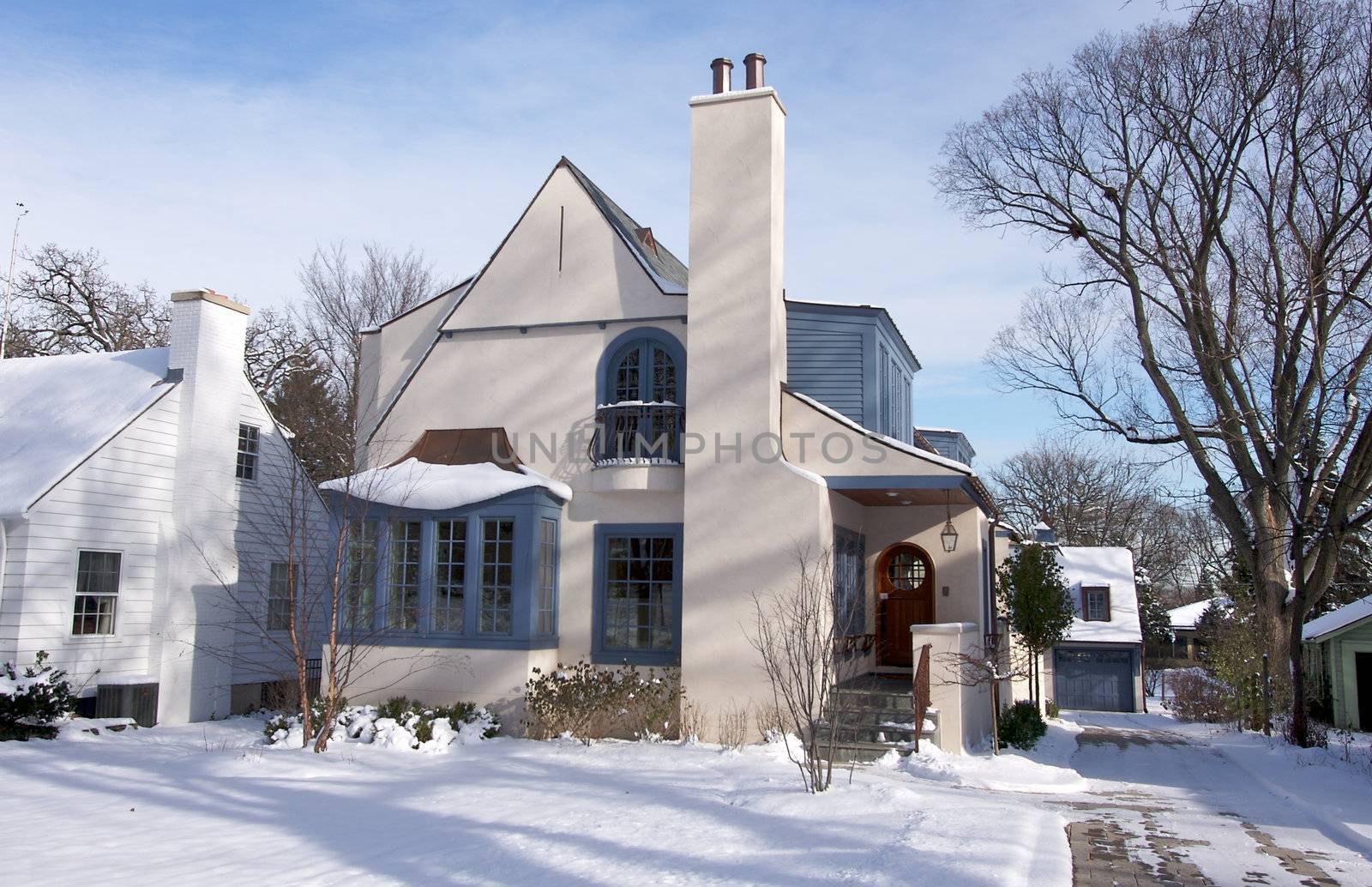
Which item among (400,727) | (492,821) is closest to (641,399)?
(400,727)

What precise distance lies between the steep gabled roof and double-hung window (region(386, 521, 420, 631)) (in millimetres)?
4744

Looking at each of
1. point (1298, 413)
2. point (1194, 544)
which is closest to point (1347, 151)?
point (1298, 413)

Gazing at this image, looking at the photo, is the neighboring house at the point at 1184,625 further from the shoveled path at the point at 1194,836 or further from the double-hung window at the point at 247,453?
the double-hung window at the point at 247,453

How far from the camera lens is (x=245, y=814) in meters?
7.99

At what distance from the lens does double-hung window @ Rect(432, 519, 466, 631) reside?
1320 cm

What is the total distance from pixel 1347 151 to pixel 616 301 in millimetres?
11205

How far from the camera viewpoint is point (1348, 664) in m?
23.2

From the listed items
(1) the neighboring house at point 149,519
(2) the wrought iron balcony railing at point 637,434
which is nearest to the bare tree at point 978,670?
(2) the wrought iron balcony railing at point 637,434

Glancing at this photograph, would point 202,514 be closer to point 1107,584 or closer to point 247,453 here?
point 247,453

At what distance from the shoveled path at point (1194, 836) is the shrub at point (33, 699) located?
11.5 metres

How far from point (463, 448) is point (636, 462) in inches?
110

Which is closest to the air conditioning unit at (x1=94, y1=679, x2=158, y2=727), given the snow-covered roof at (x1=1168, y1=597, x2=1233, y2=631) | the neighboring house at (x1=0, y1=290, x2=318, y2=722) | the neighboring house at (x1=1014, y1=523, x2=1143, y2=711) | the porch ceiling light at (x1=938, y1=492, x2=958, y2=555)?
the neighboring house at (x1=0, y1=290, x2=318, y2=722)

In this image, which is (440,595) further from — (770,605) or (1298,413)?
(1298,413)

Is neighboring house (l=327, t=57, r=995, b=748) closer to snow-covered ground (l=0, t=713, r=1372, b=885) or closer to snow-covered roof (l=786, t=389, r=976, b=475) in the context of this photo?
snow-covered roof (l=786, t=389, r=976, b=475)
